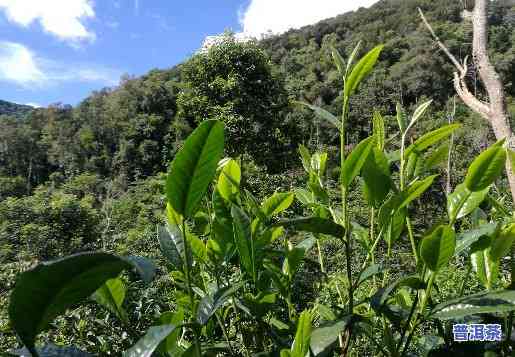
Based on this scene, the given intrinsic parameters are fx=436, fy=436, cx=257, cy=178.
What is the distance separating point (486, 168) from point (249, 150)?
9757mm

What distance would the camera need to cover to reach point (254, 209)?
1.76ft

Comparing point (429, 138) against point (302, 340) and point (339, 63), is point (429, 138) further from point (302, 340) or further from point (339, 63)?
point (302, 340)

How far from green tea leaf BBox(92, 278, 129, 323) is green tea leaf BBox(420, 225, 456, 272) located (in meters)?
0.33

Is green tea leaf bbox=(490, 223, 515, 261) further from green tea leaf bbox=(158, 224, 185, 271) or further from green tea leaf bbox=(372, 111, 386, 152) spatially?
green tea leaf bbox=(158, 224, 185, 271)

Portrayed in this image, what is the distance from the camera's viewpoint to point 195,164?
0.38 meters

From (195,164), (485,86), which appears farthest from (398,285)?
(485,86)

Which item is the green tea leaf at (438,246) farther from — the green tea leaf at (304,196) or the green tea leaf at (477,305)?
the green tea leaf at (304,196)

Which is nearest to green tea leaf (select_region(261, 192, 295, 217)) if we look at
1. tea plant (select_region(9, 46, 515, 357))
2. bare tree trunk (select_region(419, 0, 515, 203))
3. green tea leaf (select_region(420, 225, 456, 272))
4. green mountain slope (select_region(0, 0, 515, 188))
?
tea plant (select_region(9, 46, 515, 357))

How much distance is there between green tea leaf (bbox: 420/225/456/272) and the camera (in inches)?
17.4

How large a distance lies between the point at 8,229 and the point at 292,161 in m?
6.51

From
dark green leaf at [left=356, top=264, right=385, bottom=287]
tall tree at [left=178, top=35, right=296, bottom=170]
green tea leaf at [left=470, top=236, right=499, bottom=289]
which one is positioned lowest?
green tea leaf at [left=470, top=236, right=499, bottom=289]

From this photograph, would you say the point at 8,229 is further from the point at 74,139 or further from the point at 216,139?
the point at 74,139

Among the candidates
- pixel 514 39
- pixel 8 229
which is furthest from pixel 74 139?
pixel 514 39

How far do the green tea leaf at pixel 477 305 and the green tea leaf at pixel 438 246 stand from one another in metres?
0.05
